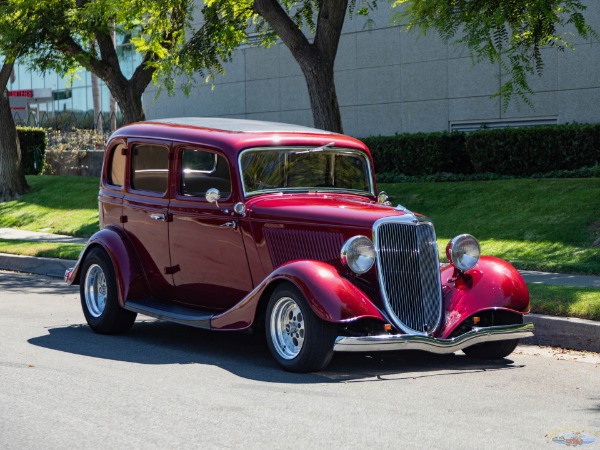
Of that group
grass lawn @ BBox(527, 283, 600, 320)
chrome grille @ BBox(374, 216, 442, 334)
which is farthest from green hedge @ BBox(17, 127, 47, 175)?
chrome grille @ BBox(374, 216, 442, 334)

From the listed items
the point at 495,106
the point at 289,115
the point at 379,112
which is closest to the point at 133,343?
the point at 495,106

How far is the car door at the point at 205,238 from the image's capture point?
8820 mm

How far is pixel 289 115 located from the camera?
2689 centimetres

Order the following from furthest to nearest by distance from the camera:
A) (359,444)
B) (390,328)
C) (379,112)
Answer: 1. (379,112)
2. (390,328)
3. (359,444)

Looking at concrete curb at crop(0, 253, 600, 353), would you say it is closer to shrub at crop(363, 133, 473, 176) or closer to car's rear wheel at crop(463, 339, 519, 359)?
A: car's rear wheel at crop(463, 339, 519, 359)

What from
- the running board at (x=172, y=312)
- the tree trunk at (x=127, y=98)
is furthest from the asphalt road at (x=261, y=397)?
the tree trunk at (x=127, y=98)

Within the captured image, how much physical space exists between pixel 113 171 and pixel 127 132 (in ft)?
1.46

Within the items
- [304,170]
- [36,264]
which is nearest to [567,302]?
[304,170]

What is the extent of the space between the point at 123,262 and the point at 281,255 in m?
1.86

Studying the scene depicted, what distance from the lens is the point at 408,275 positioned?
807 cm

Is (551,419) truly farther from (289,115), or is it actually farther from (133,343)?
(289,115)

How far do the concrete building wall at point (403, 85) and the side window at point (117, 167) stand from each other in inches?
430

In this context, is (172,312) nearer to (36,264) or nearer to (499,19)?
(499,19)


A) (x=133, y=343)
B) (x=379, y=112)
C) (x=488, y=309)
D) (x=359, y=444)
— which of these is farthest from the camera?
(x=379, y=112)
